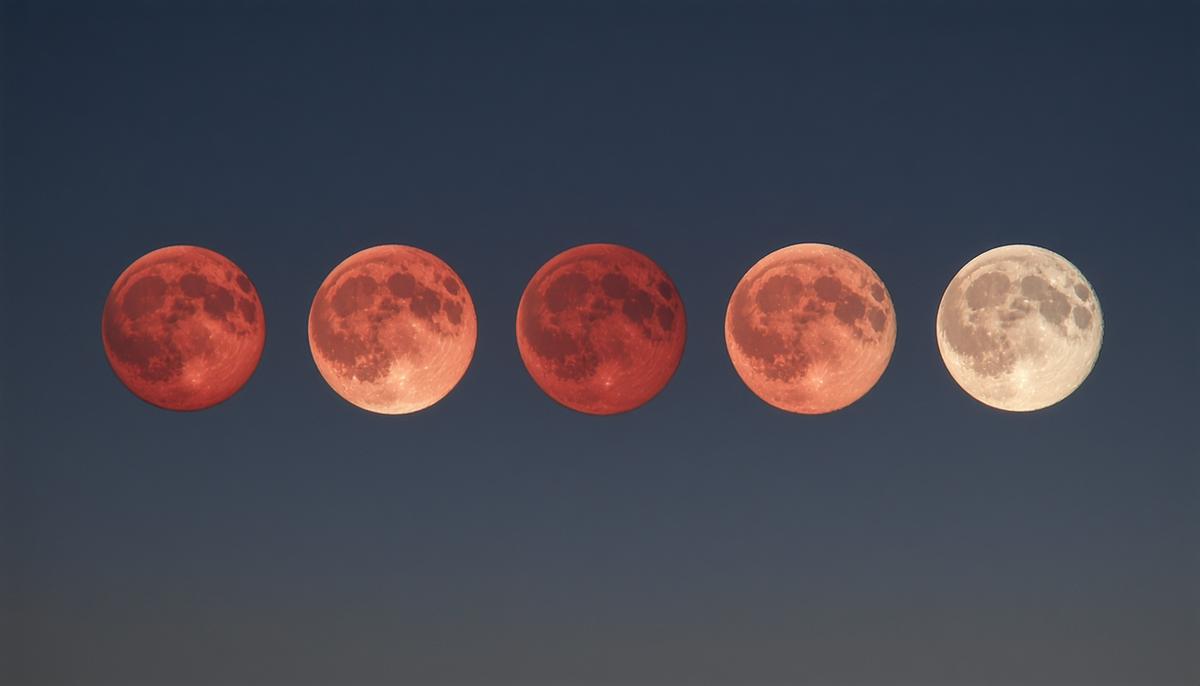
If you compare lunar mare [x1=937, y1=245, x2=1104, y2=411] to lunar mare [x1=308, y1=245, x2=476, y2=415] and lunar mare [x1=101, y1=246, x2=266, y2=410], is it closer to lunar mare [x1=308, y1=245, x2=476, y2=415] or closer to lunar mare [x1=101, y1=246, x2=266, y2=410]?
lunar mare [x1=308, y1=245, x2=476, y2=415]

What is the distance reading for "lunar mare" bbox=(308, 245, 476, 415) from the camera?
99.2ft

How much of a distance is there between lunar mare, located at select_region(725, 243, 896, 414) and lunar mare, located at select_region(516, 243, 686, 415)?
1719 millimetres

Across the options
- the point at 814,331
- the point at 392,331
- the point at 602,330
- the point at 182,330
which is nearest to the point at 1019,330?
the point at 814,331

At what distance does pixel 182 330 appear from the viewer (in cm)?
3130

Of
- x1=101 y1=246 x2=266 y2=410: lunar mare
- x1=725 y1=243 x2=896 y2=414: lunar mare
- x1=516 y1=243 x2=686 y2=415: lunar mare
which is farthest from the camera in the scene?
x1=101 y1=246 x2=266 y2=410: lunar mare

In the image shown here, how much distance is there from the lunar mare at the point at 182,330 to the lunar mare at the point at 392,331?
190 cm

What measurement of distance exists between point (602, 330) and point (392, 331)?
4352 mm

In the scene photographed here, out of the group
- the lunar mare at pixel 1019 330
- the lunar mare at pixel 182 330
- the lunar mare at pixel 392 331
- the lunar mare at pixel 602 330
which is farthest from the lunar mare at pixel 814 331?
the lunar mare at pixel 182 330

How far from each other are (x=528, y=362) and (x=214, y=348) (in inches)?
269

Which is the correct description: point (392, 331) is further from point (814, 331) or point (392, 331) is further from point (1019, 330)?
point (1019, 330)

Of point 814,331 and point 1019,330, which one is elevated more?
point 1019,330

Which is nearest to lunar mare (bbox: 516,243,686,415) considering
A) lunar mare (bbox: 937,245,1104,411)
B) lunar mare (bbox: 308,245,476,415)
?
lunar mare (bbox: 308,245,476,415)

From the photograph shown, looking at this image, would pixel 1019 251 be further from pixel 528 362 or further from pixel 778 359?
pixel 528 362

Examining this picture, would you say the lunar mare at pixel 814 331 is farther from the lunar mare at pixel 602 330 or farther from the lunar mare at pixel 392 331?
the lunar mare at pixel 392 331
